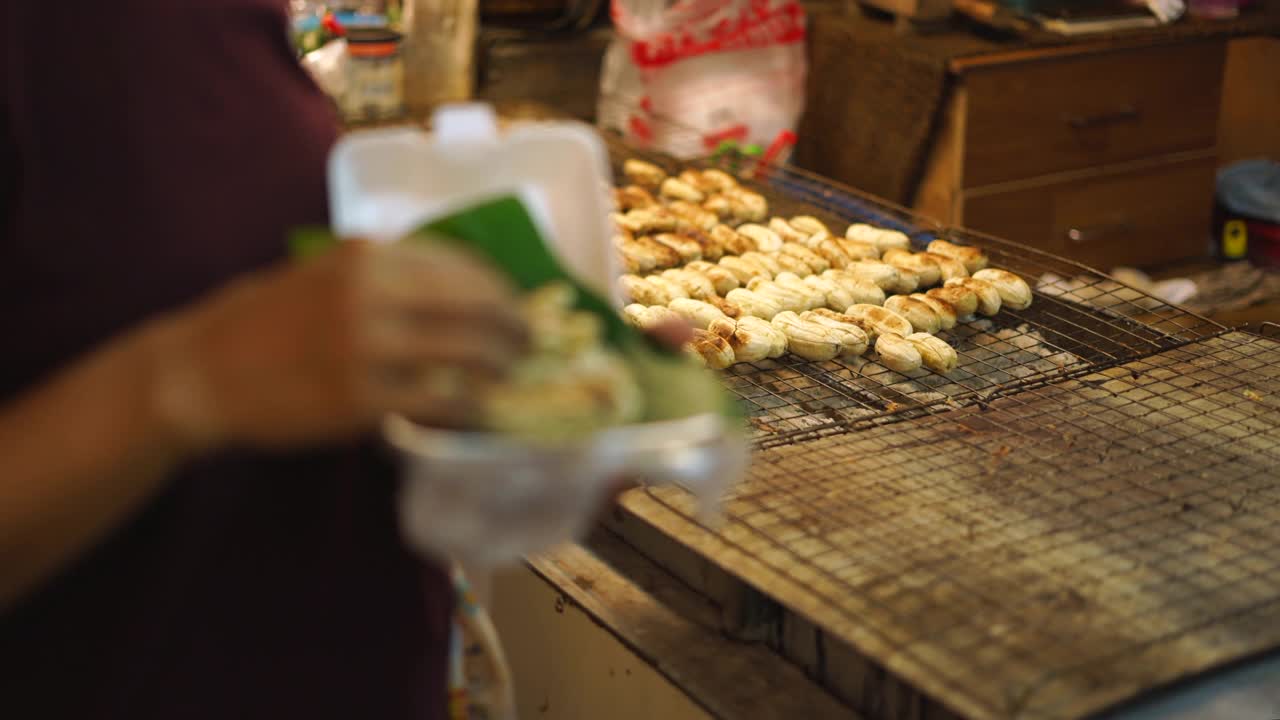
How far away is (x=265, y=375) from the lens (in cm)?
82

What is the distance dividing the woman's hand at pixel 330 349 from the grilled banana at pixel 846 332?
1557 millimetres

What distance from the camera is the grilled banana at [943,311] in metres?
2.44

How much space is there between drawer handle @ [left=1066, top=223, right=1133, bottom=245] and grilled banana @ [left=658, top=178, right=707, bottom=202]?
135cm

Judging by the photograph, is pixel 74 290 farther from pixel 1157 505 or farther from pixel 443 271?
pixel 1157 505

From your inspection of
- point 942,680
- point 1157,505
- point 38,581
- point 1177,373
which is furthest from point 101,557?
point 1177,373

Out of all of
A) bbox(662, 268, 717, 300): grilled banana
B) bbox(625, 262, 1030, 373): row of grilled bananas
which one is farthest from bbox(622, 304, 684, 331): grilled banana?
bbox(662, 268, 717, 300): grilled banana

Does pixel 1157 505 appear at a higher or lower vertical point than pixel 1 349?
lower

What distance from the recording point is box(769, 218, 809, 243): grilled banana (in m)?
2.91

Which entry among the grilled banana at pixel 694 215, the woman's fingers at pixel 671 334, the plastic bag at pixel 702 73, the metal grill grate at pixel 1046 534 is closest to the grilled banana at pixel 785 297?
the grilled banana at pixel 694 215

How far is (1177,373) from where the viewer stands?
224cm

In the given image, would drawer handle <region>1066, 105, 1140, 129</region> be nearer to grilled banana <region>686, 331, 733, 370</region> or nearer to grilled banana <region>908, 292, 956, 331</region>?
grilled banana <region>908, 292, 956, 331</region>

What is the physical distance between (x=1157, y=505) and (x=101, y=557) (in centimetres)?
137

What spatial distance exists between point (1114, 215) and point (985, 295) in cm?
174

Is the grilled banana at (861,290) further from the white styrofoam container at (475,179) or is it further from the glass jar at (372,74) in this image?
the glass jar at (372,74)
